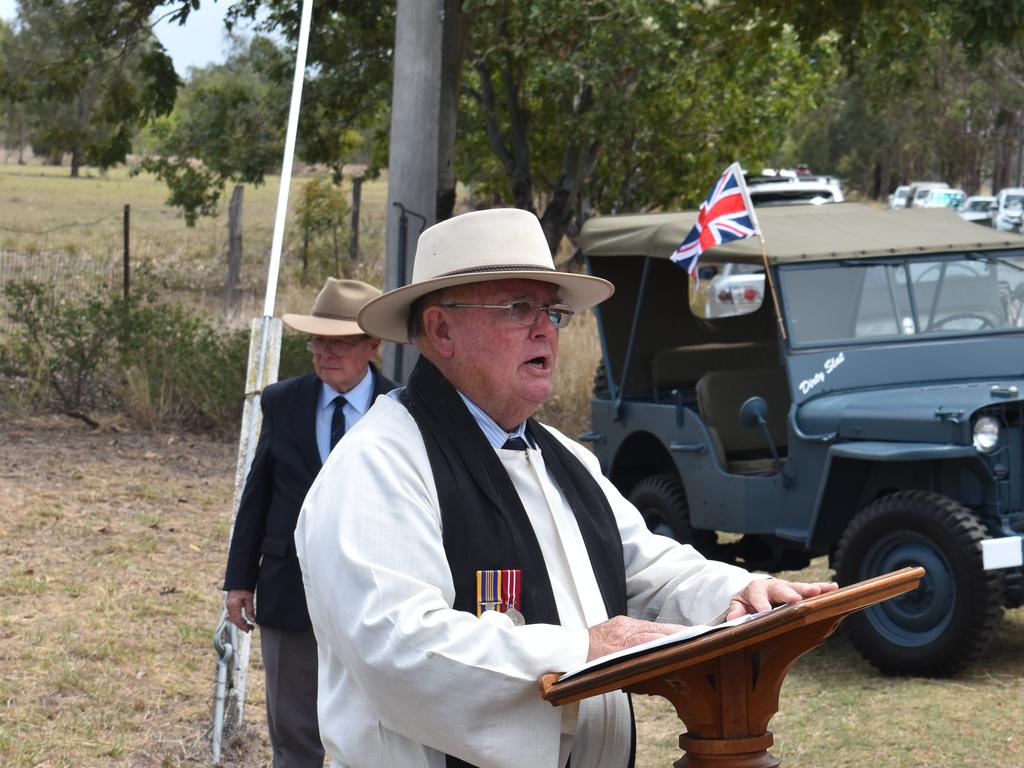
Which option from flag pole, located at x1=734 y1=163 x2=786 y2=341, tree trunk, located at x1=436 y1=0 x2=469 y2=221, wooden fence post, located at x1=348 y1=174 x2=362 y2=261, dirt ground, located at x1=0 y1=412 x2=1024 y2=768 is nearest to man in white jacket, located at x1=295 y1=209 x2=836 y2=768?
dirt ground, located at x1=0 y1=412 x2=1024 y2=768

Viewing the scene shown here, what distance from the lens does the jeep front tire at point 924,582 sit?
258 inches

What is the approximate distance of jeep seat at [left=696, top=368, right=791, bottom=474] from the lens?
8.46 m

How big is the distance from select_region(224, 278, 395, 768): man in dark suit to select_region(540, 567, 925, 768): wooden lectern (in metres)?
2.40

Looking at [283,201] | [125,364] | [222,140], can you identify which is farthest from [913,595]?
[222,140]

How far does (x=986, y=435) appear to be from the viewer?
267 inches

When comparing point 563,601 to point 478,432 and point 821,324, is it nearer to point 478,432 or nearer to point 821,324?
point 478,432

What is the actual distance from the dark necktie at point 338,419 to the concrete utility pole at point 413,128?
3047 millimetres

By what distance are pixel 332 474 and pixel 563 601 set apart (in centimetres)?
45

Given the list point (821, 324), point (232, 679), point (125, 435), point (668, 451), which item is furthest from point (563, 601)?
point (125, 435)

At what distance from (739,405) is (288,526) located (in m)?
4.28

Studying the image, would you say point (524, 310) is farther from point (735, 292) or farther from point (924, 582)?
point (735, 292)

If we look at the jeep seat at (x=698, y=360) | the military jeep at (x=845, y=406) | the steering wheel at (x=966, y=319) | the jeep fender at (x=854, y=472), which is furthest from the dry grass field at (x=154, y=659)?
the steering wheel at (x=966, y=319)

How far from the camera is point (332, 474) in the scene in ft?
8.15

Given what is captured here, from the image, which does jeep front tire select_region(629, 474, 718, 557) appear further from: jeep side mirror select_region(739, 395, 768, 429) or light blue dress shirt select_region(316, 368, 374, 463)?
light blue dress shirt select_region(316, 368, 374, 463)
